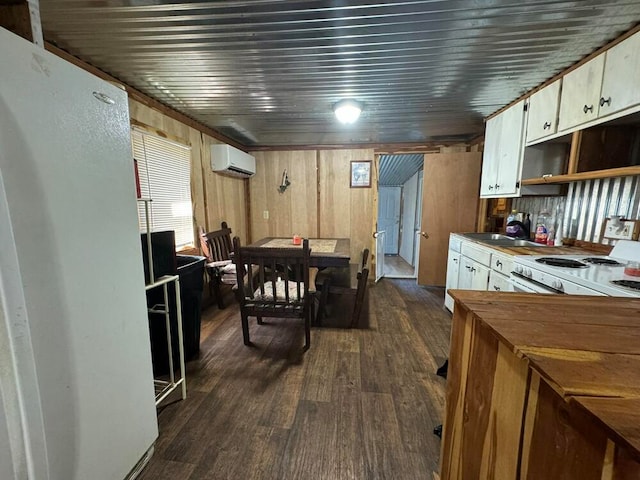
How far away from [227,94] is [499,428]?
2.84m

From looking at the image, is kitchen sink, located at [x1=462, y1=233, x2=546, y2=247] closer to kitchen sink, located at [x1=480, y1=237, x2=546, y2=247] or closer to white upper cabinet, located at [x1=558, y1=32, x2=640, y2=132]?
kitchen sink, located at [x1=480, y1=237, x2=546, y2=247]

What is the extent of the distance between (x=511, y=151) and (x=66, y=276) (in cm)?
325

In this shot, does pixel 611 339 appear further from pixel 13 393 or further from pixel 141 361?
pixel 141 361

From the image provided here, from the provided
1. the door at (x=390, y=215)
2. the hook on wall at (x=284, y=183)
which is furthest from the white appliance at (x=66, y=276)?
the door at (x=390, y=215)

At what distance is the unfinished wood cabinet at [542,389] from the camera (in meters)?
0.47

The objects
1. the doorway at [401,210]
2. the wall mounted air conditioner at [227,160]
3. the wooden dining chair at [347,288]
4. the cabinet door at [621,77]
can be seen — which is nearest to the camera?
the cabinet door at [621,77]

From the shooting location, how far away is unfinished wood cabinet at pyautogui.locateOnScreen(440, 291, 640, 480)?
0.47 m

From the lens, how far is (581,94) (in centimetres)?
180

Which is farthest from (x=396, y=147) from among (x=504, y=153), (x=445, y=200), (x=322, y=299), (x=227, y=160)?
(x=322, y=299)

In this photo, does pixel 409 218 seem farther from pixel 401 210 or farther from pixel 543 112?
pixel 543 112

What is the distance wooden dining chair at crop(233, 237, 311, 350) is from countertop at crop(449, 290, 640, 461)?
130 centimetres

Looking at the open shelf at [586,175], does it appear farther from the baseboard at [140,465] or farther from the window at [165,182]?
the window at [165,182]

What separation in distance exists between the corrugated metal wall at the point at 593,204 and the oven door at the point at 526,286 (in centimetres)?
79

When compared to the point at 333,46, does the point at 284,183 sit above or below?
below
